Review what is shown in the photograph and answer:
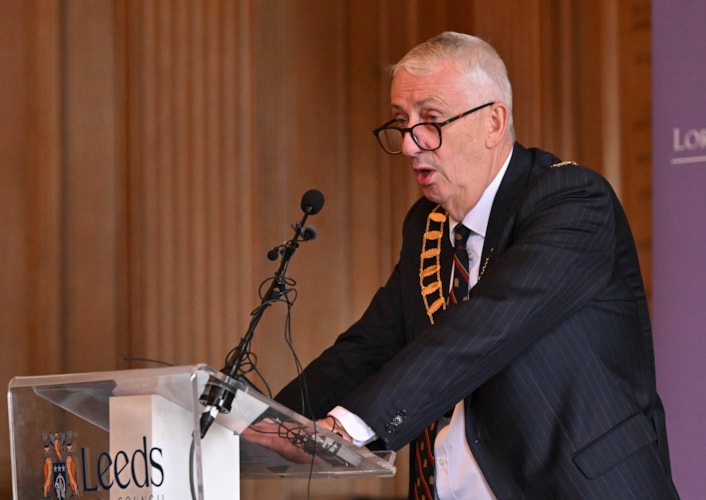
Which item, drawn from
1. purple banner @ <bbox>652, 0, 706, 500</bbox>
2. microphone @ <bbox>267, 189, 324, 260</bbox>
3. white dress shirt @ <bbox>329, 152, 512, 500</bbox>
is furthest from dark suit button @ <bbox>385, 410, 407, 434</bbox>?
purple banner @ <bbox>652, 0, 706, 500</bbox>

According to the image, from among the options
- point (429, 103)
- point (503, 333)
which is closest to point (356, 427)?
point (503, 333)

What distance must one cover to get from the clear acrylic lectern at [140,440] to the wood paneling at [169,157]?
2144mm

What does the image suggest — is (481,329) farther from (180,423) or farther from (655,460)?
(180,423)

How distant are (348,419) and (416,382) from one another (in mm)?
159

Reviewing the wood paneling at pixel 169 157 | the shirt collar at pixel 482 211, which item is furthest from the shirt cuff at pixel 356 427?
the wood paneling at pixel 169 157

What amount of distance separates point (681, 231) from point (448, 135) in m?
1.05

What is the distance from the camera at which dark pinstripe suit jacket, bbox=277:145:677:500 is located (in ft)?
7.55

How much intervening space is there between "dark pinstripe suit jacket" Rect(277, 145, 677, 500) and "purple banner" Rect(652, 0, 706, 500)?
0.79m

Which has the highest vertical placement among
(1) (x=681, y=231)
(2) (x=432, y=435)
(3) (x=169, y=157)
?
(3) (x=169, y=157)

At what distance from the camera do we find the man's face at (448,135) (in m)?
2.69

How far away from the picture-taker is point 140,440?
6.09ft

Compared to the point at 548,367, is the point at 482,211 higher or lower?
higher

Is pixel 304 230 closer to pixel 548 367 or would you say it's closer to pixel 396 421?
pixel 396 421

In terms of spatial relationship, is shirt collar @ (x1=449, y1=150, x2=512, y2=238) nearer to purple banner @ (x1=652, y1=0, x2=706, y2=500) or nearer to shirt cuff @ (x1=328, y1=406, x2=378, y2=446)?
shirt cuff @ (x1=328, y1=406, x2=378, y2=446)
